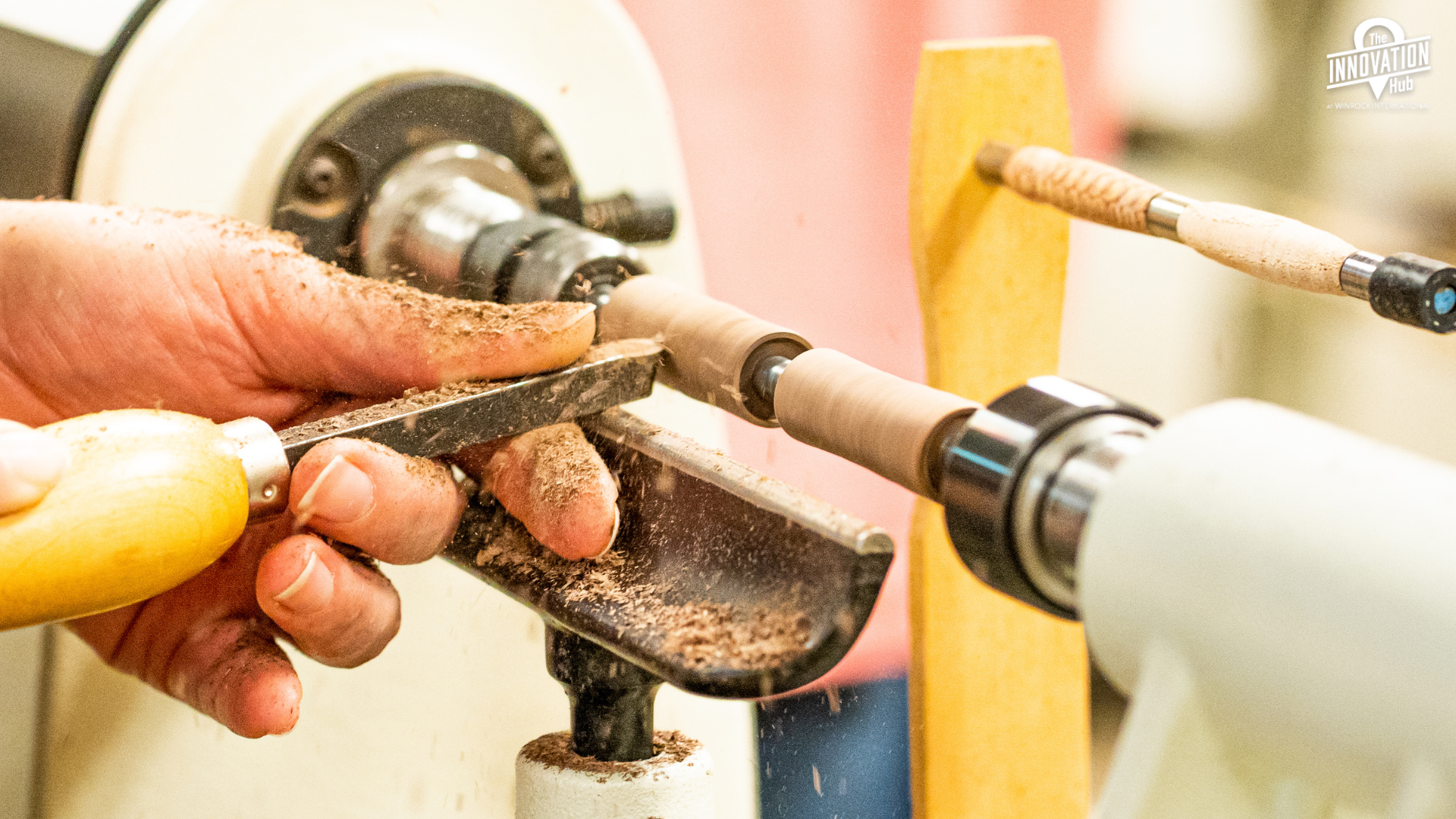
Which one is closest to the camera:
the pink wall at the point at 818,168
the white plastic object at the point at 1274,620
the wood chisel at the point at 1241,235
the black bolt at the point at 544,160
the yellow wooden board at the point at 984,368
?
the white plastic object at the point at 1274,620

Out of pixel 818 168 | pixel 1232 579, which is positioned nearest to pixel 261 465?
pixel 1232 579

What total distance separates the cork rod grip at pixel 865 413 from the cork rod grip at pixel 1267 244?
25 cm

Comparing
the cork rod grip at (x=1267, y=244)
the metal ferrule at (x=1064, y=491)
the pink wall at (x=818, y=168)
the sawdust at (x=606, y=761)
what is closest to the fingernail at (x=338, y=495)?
the sawdust at (x=606, y=761)

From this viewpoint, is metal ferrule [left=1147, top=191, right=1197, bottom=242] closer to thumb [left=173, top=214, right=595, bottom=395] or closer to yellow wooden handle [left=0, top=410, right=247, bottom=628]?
thumb [left=173, top=214, right=595, bottom=395]

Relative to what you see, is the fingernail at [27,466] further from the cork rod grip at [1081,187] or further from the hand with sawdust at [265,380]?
the cork rod grip at [1081,187]

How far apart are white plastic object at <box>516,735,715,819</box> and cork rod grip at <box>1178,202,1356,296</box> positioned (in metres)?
0.34

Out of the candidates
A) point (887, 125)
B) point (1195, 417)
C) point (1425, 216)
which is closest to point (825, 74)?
point (887, 125)

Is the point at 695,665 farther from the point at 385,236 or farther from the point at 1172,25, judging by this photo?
the point at 1172,25

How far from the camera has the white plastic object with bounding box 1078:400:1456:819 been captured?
22 cm

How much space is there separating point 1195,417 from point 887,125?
92cm

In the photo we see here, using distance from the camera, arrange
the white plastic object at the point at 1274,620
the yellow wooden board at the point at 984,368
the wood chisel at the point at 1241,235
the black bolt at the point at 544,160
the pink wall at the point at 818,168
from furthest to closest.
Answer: the pink wall at the point at 818,168
the yellow wooden board at the point at 984,368
the black bolt at the point at 544,160
the wood chisel at the point at 1241,235
the white plastic object at the point at 1274,620

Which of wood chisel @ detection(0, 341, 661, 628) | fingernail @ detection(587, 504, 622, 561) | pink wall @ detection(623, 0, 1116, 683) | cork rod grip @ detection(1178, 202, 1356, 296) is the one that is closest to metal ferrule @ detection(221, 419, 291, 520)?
wood chisel @ detection(0, 341, 661, 628)

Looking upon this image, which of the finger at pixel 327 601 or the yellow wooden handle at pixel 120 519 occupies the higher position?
the yellow wooden handle at pixel 120 519

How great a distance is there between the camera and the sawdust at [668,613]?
317 mm
